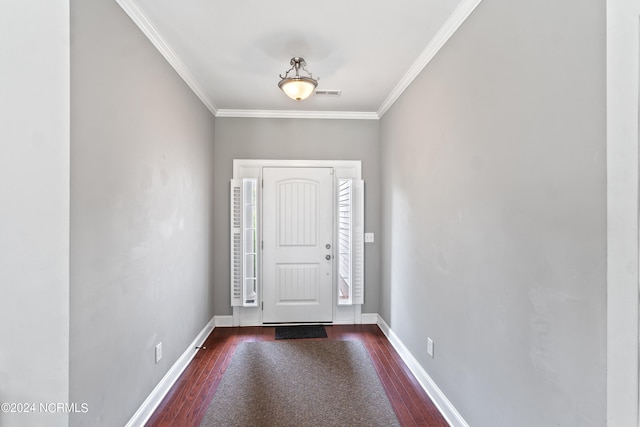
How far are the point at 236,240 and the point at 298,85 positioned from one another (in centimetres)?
204

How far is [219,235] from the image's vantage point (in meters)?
3.69

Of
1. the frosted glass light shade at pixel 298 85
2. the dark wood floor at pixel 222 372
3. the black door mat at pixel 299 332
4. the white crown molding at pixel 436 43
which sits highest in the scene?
the white crown molding at pixel 436 43

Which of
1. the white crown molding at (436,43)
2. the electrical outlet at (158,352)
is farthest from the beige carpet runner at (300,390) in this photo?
the white crown molding at (436,43)

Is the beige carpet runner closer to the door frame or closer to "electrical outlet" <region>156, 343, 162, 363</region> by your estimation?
"electrical outlet" <region>156, 343, 162, 363</region>

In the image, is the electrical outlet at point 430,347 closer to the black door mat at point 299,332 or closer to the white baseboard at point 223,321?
the black door mat at point 299,332

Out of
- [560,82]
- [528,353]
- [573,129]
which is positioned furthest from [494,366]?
[560,82]

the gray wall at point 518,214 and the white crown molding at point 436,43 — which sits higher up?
the white crown molding at point 436,43

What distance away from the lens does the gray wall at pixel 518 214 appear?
104 cm

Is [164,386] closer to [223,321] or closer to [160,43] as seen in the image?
[223,321]

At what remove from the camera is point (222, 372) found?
8.55 ft

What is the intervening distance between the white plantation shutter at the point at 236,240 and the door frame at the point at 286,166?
144 millimetres

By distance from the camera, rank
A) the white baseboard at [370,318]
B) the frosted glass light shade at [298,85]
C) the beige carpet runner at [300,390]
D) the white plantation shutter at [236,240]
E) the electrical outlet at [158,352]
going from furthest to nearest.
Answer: the white baseboard at [370,318]
the white plantation shutter at [236,240]
the frosted glass light shade at [298,85]
the electrical outlet at [158,352]
the beige carpet runner at [300,390]

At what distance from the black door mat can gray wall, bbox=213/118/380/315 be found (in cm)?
66

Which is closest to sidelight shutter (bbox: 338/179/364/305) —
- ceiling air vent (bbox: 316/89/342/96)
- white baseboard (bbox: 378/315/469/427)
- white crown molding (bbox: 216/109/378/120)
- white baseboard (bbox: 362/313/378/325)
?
white baseboard (bbox: 362/313/378/325)
